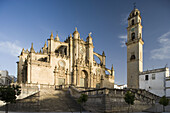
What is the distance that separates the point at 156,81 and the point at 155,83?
1.84 ft

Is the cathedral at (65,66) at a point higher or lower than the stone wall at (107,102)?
higher

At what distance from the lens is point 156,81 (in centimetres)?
3491

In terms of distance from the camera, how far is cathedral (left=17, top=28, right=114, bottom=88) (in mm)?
32591

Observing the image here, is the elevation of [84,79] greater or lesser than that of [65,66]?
lesser

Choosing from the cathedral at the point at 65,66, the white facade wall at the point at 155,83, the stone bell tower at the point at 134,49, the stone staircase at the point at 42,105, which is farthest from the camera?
the stone bell tower at the point at 134,49

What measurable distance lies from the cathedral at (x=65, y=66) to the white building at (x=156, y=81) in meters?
12.8

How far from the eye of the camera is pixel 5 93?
13.8m

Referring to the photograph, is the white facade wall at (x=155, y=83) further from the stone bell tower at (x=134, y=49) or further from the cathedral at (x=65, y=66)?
the cathedral at (x=65, y=66)

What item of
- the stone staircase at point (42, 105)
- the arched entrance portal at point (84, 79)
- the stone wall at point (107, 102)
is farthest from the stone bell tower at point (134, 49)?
the stone staircase at point (42, 105)

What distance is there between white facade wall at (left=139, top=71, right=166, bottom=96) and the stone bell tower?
194 cm

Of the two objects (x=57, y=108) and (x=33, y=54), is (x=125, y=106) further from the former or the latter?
(x=33, y=54)

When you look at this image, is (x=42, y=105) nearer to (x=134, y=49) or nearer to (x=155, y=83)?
(x=155, y=83)

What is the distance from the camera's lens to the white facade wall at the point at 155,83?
33500 mm

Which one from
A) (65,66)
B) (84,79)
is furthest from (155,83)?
(65,66)
